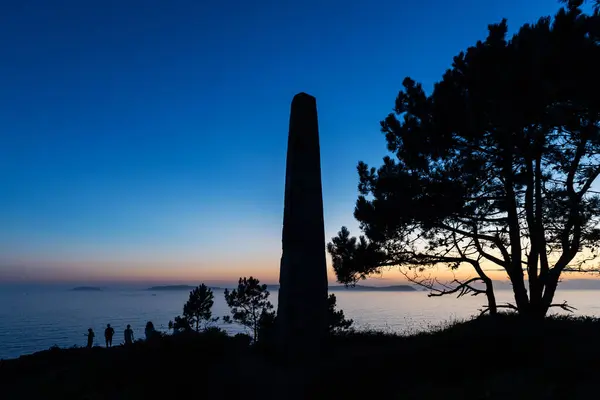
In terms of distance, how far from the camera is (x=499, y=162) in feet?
35.5

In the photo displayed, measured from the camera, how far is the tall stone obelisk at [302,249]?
923cm

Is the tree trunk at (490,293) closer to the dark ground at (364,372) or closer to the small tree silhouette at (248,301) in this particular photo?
the dark ground at (364,372)

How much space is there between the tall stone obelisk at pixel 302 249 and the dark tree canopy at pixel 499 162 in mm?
2845

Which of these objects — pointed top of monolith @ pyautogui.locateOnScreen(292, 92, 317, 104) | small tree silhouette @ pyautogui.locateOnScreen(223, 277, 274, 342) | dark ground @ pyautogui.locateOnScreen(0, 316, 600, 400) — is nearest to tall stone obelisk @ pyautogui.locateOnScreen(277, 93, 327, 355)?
pointed top of monolith @ pyautogui.locateOnScreen(292, 92, 317, 104)

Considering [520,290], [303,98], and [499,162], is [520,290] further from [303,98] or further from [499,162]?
[303,98]

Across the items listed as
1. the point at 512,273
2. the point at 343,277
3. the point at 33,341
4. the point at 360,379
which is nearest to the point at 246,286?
the point at 343,277

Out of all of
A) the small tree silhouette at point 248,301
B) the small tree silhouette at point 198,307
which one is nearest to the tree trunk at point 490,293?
the small tree silhouette at point 248,301

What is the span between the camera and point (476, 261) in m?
12.3

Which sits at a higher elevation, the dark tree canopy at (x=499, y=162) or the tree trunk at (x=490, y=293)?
the dark tree canopy at (x=499, y=162)

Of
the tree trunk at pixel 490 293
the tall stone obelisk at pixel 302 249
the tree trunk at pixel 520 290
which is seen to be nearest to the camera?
the tall stone obelisk at pixel 302 249

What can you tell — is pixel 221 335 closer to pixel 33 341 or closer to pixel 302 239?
pixel 302 239

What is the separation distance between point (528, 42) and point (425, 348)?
7.57 meters

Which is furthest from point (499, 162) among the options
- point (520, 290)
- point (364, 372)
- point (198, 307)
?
point (198, 307)

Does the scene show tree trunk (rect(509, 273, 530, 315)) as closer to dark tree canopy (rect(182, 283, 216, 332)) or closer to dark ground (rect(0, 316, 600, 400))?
dark ground (rect(0, 316, 600, 400))
